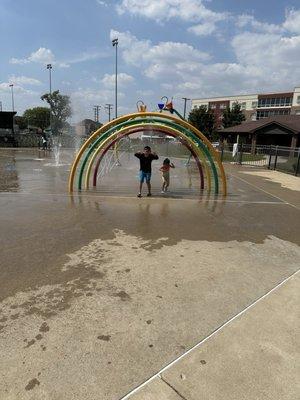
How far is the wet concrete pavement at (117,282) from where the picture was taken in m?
3.02

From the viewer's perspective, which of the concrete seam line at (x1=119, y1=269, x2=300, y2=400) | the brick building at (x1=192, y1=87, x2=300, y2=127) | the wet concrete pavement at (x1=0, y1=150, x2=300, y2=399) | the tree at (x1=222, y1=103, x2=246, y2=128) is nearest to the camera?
the concrete seam line at (x1=119, y1=269, x2=300, y2=400)

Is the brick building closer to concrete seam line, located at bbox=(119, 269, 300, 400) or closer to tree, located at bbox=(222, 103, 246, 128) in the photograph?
tree, located at bbox=(222, 103, 246, 128)

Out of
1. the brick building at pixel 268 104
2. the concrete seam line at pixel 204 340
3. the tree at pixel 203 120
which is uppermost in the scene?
the brick building at pixel 268 104

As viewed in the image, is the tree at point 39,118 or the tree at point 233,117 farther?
the tree at point 39,118

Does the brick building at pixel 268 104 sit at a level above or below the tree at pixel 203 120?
above

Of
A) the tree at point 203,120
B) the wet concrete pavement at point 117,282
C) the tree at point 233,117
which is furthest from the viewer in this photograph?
the tree at point 233,117

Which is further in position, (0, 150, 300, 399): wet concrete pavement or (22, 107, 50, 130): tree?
(22, 107, 50, 130): tree

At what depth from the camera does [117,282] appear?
463cm

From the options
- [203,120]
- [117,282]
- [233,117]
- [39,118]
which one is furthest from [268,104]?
[117,282]

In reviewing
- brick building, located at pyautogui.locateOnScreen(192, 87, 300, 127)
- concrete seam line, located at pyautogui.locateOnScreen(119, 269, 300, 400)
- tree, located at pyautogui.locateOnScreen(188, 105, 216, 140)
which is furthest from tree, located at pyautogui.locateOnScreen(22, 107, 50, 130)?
concrete seam line, located at pyautogui.locateOnScreen(119, 269, 300, 400)

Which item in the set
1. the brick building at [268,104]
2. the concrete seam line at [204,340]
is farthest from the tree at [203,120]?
the concrete seam line at [204,340]

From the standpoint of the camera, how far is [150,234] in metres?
6.89

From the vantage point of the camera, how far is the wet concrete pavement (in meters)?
3.02

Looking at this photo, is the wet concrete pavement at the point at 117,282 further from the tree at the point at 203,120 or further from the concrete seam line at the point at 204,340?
the tree at the point at 203,120
